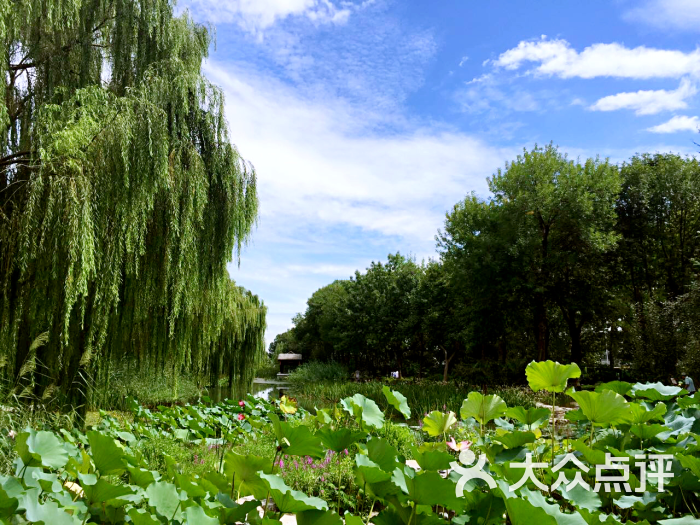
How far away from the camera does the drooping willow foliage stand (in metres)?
4.80

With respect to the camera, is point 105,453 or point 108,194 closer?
point 105,453

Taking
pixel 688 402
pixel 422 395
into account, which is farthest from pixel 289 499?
pixel 422 395

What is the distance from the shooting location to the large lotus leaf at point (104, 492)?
4.31 feet

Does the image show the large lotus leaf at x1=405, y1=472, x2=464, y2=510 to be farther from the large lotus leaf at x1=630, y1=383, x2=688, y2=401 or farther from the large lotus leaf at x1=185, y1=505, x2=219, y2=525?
the large lotus leaf at x1=630, y1=383, x2=688, y2=401

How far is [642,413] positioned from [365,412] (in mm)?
1149

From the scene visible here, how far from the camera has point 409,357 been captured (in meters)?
31.2

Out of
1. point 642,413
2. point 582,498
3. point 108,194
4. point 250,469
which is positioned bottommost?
point 582,498

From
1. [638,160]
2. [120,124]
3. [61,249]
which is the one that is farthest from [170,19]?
[638,160]

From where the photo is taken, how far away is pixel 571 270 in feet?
58.9

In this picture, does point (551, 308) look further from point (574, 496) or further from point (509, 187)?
point (574, 496)

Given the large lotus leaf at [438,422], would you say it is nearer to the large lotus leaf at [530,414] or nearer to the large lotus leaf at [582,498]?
the large lotus leaf at [530,414]

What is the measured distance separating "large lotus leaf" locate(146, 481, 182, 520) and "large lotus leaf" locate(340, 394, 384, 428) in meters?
1.07

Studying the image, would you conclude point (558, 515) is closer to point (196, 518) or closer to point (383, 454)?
point (383, 454)

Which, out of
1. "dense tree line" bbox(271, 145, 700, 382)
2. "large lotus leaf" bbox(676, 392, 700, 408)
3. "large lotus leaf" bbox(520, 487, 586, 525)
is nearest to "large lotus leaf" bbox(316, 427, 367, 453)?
"large lotus leaf" bbox(520, 487, 586, 525)
